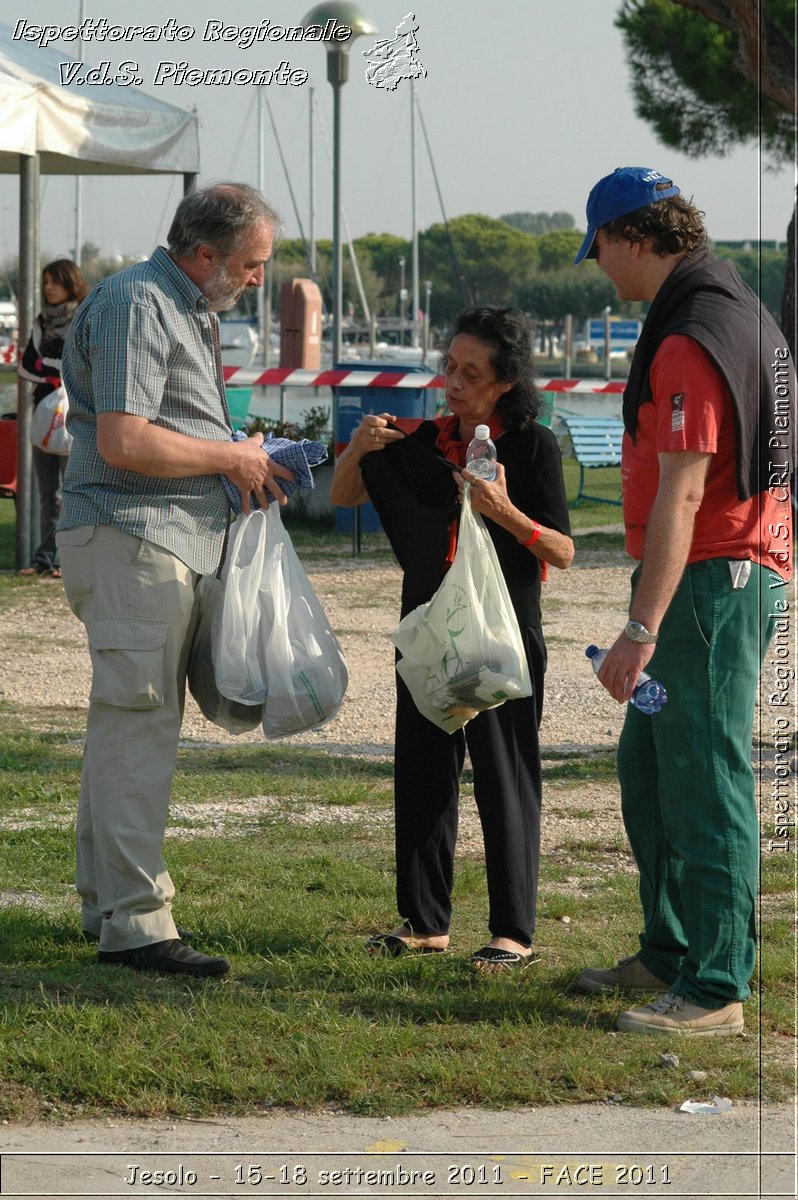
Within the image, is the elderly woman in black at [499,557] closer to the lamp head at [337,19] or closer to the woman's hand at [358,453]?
the woman's hand at [358,453]

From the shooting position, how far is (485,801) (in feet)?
13.3

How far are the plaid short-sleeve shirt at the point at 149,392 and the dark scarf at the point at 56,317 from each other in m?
6.00

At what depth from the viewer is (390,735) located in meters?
7.04

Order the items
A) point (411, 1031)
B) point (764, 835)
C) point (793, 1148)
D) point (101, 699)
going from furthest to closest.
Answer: point (764, 835) → point (101, 699) → point (411, 1031) → point (793, 1148)

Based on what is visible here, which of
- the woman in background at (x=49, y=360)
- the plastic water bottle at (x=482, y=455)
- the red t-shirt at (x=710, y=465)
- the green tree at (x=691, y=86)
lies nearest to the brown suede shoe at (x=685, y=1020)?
the red t-shirt at (x=710, y=465)

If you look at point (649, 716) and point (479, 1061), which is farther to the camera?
point (649, 716)

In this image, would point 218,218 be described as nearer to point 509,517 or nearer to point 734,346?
point 509,517

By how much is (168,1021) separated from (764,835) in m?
2.68

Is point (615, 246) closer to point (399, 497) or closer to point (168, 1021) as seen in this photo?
point (399, 497)

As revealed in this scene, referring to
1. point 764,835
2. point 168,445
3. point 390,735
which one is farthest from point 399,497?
point 390,735

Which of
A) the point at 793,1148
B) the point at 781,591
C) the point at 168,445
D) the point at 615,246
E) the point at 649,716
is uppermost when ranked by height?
the point at 615,246

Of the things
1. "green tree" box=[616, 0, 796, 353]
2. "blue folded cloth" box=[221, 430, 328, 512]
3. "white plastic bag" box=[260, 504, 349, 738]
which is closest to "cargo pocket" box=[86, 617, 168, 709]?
"white plastic bag" box=[260, 504, 349, 738]

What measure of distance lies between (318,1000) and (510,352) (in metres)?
1.72

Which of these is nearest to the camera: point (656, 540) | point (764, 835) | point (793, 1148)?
point (793, 1148)
